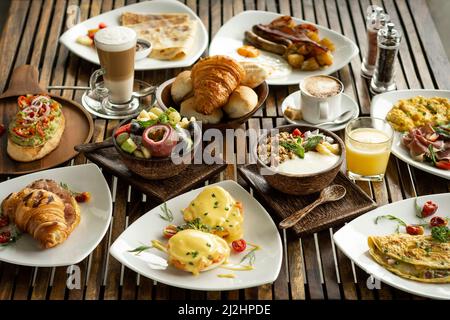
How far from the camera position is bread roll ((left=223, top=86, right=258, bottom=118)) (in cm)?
316

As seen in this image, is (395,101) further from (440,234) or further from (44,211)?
(44,211)

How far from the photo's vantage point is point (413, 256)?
249 centimetres

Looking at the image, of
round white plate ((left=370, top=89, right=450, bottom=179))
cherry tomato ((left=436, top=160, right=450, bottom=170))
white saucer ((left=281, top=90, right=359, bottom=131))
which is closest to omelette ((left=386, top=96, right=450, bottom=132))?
round white plate ((left=370, top=89, right=450, bottom=179))

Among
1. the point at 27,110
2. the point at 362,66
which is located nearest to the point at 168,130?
the point at 27,110

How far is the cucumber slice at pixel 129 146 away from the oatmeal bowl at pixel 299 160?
0.49 m

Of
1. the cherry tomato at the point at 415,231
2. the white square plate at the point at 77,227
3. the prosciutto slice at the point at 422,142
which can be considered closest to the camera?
the white square plate at the point at 77,227

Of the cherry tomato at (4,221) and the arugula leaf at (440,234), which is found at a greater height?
the arugula leaf at (440,234)

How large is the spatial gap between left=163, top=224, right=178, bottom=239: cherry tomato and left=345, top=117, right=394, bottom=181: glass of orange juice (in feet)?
2.75

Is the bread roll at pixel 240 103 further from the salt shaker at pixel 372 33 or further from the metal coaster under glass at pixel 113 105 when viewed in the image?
the salt shaker at pixel 372 33

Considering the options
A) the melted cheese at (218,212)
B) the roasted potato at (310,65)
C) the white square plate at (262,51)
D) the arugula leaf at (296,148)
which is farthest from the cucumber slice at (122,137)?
the roasted potato at (310,65)

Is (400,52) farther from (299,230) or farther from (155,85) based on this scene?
(299,230)

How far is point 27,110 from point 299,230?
1.36 metres

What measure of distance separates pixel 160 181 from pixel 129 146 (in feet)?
0.73

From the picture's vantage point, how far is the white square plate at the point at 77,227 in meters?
2.51
